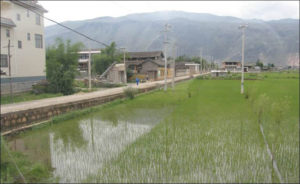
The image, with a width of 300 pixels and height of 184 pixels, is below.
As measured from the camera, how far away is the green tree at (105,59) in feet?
108

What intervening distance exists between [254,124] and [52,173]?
6.75 m

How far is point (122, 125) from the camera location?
9844mm

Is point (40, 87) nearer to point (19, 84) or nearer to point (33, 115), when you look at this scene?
point (19, 84)

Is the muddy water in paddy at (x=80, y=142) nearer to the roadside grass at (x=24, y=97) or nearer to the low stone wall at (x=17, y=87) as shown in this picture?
the roadside grass at (x=24, y=97)

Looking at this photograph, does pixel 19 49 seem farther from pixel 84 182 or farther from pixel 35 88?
pixel 84 182

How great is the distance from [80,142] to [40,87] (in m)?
10.3

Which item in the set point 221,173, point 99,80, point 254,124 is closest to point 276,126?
point 254,124

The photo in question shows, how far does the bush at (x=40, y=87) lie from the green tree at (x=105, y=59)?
13908 mm

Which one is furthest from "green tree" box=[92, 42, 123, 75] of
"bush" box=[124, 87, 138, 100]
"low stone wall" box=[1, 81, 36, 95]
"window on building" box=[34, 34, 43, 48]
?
"low stone wall" box=[1, 81, 36, 95]

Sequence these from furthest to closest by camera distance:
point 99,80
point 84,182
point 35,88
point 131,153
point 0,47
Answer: point 99,80, point 35,88, point 0,47, point 131,153, point 84,182

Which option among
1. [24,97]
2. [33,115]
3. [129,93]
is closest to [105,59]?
[129,93]

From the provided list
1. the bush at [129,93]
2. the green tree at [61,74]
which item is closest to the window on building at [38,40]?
the green tree at [61,74]

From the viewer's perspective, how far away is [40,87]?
16.5 meters

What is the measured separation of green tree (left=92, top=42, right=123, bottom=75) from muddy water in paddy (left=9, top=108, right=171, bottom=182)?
70.5 ft
